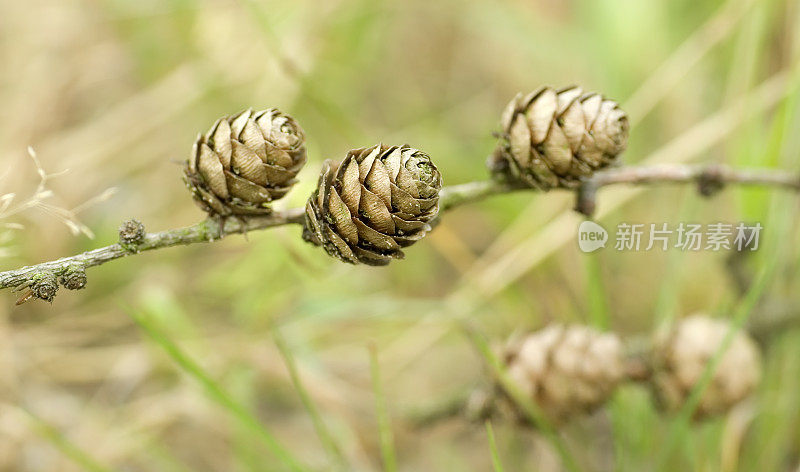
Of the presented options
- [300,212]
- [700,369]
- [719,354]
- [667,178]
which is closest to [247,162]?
[300,212]

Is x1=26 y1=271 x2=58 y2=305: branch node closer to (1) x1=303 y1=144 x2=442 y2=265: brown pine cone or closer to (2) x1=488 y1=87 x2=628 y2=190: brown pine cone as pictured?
(1) x1=303 y1=144 x2=442 y2=265: brown pine cone

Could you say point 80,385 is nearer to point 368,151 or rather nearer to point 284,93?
point 284,93

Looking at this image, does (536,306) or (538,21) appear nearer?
(536,306)

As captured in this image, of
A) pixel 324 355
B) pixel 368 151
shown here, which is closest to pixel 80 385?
pixel 324 355

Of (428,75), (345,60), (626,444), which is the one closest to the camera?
(626,444)

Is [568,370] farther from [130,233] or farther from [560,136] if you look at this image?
[130,233]

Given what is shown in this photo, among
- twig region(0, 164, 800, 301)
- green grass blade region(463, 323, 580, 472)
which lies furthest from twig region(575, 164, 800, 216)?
green grass blade region(463, 323, 580, 472)

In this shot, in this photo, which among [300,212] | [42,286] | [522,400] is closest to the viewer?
[42,286]
